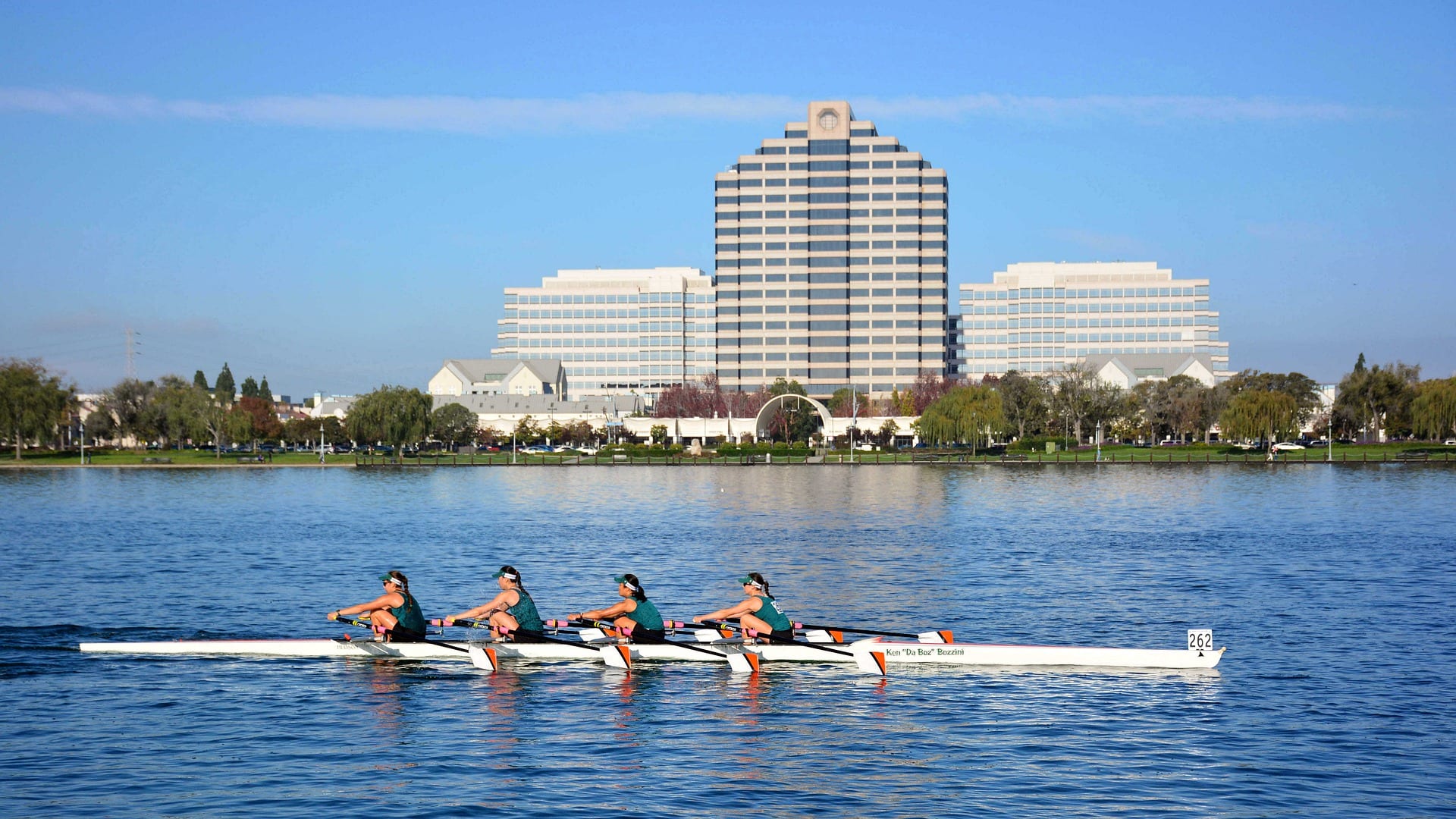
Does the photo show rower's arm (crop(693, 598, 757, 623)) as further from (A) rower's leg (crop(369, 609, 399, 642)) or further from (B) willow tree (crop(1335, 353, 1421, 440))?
(B) willow tree (crop(1335, 353, 1421, 440))

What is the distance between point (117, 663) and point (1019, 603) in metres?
20.5

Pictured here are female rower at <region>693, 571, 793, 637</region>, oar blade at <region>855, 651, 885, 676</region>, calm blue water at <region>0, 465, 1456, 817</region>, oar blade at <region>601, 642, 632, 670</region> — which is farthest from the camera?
female rower at <region>693, 571, 793, 637</region>

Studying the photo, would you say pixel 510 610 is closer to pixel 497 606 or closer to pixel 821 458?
pixel 497 606

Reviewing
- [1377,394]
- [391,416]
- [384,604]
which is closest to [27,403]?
[391,416]

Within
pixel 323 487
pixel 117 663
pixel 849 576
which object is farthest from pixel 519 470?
pixel 117 663

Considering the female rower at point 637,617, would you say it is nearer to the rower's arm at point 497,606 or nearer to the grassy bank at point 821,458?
the rower's arm at point 497,606

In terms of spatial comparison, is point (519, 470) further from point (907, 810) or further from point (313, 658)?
point (907, 810)

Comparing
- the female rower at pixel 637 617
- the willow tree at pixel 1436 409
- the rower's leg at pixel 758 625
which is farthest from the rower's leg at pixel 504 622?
the willow tree at pixel 1436 409

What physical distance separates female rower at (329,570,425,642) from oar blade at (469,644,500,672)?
141 centimetres

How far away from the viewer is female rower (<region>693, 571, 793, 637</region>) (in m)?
23.6

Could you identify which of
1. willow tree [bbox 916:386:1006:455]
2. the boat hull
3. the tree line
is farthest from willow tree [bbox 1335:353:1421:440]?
the boat hull

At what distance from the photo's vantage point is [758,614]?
939 inches

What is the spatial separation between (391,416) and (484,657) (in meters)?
109

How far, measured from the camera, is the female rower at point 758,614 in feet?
77.5
